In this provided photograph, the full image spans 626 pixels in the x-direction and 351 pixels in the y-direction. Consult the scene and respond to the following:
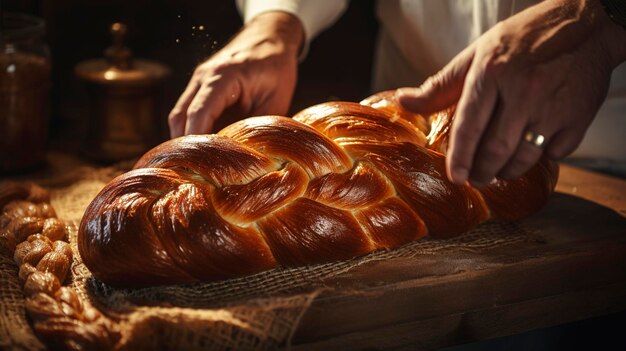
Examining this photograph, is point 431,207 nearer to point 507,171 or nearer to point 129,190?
point 507,171

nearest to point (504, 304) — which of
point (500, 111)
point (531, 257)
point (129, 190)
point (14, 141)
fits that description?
point (531, 257)

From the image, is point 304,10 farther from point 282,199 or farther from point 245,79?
point 282,199

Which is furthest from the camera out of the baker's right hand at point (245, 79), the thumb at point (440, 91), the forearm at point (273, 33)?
the forearm at point (273, 33)

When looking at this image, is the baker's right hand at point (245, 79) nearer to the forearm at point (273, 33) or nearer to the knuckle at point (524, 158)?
the forearm at point (273, 33)

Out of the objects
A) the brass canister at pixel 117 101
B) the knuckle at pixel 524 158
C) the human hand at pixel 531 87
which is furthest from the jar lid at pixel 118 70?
the knuckle at pixel 524 158

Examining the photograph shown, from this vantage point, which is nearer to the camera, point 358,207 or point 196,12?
point 358,207

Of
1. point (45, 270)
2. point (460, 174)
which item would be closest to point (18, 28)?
point (45, 270)

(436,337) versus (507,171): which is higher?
(507,171)

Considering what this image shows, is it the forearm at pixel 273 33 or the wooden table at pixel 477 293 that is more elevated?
the forearm at pixel 273 33
